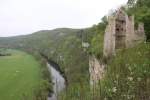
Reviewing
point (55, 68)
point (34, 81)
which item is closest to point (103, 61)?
point (34, 81)

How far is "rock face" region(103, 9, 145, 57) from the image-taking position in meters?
21.8

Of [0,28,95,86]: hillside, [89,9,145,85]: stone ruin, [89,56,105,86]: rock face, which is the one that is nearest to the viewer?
[89,56,105,86]: rock face

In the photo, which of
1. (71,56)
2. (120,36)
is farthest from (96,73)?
(71,56)

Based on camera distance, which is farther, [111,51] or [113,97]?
[111,51]

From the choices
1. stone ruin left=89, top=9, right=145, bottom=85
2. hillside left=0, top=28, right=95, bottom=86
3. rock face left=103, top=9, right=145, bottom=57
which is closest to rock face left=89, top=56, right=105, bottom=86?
hillside left=0, top=28, right=95, bottom=86

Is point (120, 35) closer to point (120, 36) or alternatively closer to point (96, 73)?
point (120, 36)

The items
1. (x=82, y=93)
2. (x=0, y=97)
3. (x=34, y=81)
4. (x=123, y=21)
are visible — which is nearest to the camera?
(x=82, y=93)

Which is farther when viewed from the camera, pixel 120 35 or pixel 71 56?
pixel 71 56

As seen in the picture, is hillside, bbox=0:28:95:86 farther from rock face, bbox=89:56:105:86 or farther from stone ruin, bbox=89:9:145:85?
stone ruin, bbox=89:9:145:85

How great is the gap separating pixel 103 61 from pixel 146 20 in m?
10.9

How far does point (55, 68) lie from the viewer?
86.1 m

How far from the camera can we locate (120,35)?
22.4 meters

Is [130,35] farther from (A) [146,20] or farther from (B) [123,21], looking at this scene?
(A) [146,20]

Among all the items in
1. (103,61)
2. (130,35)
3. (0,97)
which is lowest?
(0,97)
